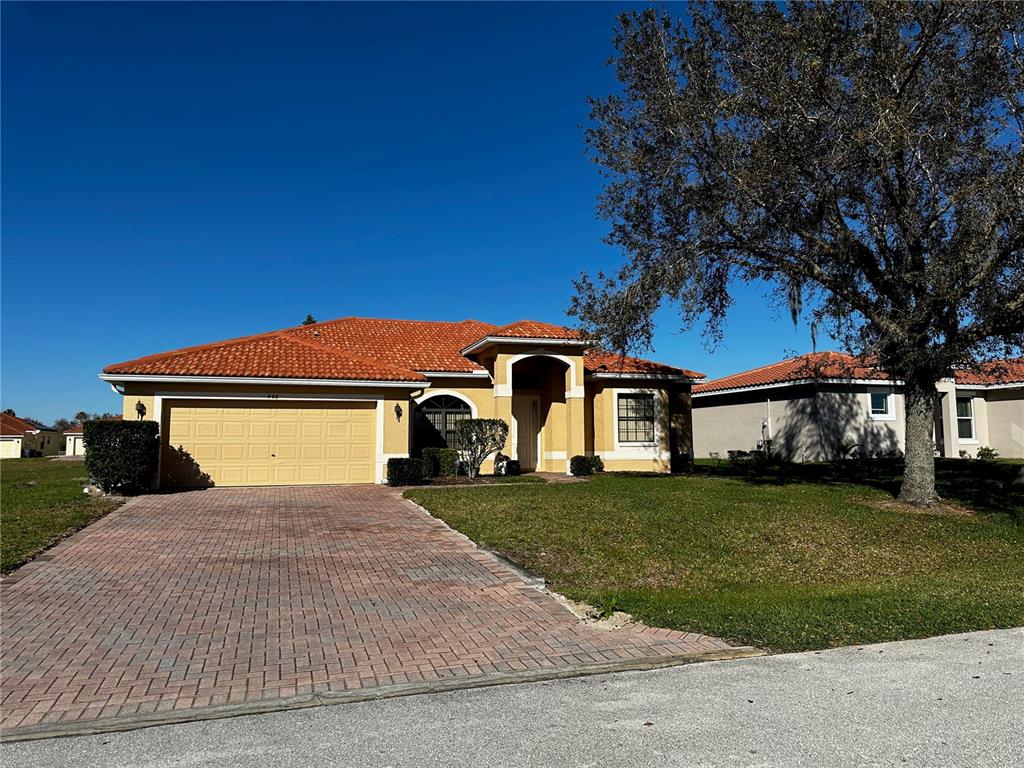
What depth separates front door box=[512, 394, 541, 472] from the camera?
22.8 metres

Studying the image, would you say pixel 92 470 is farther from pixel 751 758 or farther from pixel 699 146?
pixel 751 758

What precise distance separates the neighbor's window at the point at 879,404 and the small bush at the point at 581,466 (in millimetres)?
12014

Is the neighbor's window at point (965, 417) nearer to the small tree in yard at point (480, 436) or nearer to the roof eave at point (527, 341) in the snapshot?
the roof eave at point (527, 341)

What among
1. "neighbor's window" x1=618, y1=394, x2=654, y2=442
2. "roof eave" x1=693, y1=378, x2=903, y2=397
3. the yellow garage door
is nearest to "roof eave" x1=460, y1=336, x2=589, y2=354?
"neighbor's window" x1=618, y1=394, x2=654, y2=442

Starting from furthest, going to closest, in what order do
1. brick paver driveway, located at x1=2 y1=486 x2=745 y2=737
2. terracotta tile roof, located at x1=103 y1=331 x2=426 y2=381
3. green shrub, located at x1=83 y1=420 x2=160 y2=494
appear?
terracotta tile roof, located at x1=103 y1=331 x2=426 y2=381, green shrub, located at x1=83 y1=420 x2=160 y2=494, brick paver driveway, located at x1=2 y1=486 x2=745 y2=737

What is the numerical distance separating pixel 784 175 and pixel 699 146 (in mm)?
1839

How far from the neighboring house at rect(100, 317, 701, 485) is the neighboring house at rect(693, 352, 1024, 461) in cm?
460

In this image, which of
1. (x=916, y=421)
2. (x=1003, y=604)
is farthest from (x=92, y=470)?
(x=916, y=421)

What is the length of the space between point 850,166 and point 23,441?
70.3 metres

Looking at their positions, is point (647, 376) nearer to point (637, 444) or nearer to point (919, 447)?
point (637, 444)

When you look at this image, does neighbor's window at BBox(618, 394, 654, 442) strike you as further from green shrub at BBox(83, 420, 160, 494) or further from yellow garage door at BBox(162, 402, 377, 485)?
green shrub at BBox(83, 420, 160, 494)

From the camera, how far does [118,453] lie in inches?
590

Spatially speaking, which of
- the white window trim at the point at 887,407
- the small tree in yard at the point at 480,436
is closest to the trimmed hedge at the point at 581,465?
the small tree in yard at the point at 480,436

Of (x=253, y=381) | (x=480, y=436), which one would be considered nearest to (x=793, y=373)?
(x=480, y=436)
